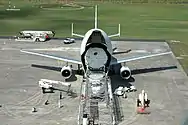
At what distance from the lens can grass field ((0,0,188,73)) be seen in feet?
317

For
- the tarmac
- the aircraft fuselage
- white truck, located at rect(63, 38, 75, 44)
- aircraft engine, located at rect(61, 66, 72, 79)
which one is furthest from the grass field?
aircraft engine, located at rect(61, 66, 72, 79)

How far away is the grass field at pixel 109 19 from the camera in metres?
96.5

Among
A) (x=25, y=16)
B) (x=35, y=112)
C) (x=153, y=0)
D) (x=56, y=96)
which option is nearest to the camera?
(x=35, y=112)

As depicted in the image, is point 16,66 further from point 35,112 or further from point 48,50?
point 35,112

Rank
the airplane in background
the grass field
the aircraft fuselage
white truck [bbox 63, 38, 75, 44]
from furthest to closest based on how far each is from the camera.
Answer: the grass field, white truck [bbox 63, 38, 75, 44], the aircraft fuselage, the airplane in background

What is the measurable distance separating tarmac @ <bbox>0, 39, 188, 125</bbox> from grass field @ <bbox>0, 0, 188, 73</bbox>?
300 inches

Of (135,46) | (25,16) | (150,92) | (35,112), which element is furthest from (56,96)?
(25,16)

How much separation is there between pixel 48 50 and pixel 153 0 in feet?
296

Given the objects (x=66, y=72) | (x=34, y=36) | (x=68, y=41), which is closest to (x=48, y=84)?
(x=66, y=72)

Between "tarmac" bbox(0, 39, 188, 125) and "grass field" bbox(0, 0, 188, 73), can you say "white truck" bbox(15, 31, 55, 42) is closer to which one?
"grass field" bbox(0, 0, 188, 73)

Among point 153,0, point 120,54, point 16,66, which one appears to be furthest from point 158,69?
point 153,0

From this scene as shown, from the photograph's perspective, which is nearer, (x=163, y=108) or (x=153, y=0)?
(x=163, y=108)

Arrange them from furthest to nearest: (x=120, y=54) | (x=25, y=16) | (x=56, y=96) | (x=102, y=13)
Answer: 1. (x=102, y=13)
2. (x=25, y=16)
3. (x=120, y=54)
4. (x=56, y=96)

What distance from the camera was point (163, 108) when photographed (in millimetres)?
49062
